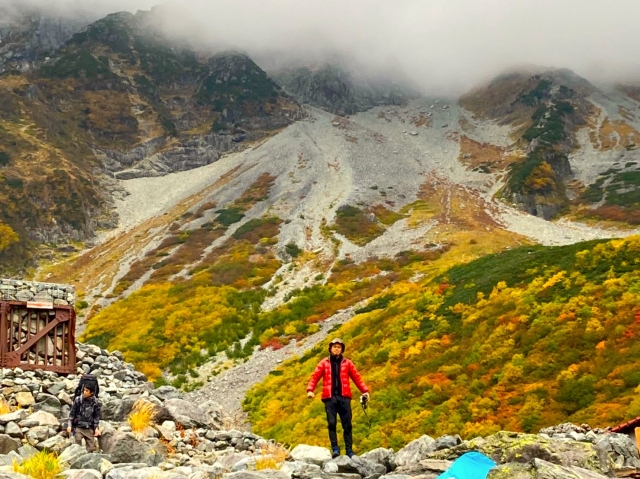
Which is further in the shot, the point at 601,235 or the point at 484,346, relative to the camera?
the point at 601,235

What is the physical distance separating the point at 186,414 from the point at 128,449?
173 inches

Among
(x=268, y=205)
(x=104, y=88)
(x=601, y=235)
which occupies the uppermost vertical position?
(x=104, y=88)

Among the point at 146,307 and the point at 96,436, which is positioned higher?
the point at 96,436

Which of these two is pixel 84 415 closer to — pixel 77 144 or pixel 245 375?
pixel 245 375

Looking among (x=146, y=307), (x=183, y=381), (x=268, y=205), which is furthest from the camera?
(x=268, y=205)

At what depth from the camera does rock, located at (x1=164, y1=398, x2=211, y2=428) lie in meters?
15.7

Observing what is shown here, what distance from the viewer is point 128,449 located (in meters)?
11.9

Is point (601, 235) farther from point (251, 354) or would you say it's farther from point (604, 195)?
point (251, 354)

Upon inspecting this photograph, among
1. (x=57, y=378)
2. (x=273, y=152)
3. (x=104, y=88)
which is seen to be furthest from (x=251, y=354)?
(x=104, y=88)

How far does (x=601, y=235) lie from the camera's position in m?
85.8

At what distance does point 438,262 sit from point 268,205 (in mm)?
48769

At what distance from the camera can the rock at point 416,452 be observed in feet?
37.1

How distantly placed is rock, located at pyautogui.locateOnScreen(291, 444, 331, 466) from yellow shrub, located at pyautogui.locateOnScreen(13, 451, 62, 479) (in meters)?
4.92

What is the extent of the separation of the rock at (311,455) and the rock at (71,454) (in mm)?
4400
